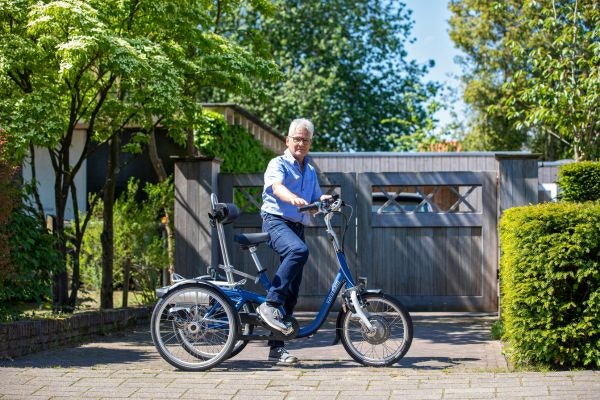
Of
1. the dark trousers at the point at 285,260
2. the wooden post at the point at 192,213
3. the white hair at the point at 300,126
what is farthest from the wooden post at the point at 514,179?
the dark trousers at the point at 285,260

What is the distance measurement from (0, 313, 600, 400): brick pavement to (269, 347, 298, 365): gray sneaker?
8 cm

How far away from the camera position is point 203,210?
36.3 ft

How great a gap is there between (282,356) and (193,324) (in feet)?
2.33

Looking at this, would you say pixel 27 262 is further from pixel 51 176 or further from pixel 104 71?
pixel 51 176

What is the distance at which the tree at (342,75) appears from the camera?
3375cm

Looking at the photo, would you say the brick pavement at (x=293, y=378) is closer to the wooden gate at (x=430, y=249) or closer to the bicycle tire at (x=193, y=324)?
the bicycle tire at (x=193, y=324)

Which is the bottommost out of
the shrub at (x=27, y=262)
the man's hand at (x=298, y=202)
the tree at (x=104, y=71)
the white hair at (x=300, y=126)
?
the shrub at (x=27, y=262)

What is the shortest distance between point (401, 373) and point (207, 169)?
5119 mm

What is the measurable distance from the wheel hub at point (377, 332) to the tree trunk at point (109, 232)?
488 centimetres

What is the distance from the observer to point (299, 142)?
742 centimetres

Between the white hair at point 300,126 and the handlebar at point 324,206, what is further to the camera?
the white hair at point 300,126

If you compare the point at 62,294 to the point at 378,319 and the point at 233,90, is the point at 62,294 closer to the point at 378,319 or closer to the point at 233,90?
the point at 233,90

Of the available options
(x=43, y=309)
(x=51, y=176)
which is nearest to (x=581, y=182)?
(x=43, y=309)

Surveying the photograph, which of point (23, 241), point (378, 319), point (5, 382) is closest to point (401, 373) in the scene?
point (378, 319)
